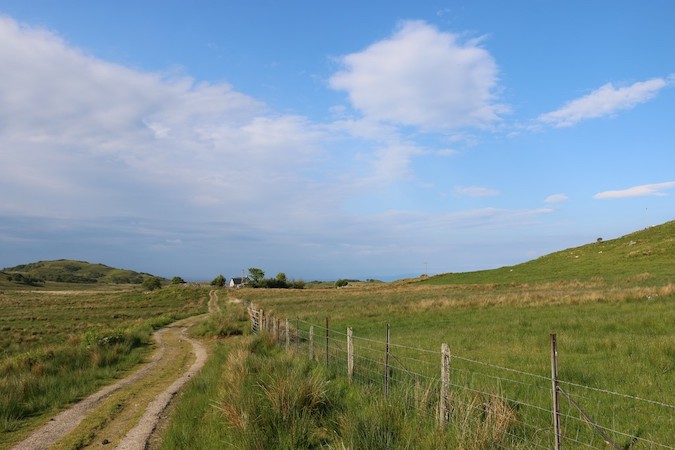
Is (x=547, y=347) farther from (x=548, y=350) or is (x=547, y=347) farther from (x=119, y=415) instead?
(x=119, y=415)

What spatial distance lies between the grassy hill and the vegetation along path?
38.1 metres

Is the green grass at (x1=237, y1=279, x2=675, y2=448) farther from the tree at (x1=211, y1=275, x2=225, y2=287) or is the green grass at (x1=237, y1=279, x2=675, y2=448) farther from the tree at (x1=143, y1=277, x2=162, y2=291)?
the tree at (x1=211, y1=275, x2=225, y2=287)

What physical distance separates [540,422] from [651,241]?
75.0 meters

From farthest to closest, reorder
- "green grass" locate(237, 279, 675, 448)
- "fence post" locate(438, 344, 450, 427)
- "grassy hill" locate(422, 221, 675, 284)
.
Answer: "grassy hill" locate(422, 221, 675, 284) < "green grass" locate(237, 279, 675, 448) < "fence post" locate(438, 344, 450, 427)

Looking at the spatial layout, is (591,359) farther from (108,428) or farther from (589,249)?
(589,249)

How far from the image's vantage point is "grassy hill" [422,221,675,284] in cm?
4750

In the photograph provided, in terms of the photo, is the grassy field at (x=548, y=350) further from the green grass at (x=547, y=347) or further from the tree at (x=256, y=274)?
the tree at (x=256, y=274)

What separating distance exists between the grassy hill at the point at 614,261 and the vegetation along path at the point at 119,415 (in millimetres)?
38072

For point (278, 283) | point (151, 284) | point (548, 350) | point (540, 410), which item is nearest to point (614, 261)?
point (548, 350)

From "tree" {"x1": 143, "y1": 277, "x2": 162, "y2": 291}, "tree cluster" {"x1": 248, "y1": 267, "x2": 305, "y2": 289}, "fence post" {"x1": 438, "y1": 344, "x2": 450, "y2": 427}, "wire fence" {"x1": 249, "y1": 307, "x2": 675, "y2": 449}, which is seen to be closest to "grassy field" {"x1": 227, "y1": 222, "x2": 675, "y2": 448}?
"wire fence" {"x1": 249, "y1": 307, "x2": 675, "y2": 449}

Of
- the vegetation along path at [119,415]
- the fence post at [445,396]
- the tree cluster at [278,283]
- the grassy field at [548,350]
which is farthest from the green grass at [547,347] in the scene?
the tree cluster at [278,283]

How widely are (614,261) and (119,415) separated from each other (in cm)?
6483

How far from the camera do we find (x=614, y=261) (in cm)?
5959

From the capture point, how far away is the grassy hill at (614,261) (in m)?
47.5
